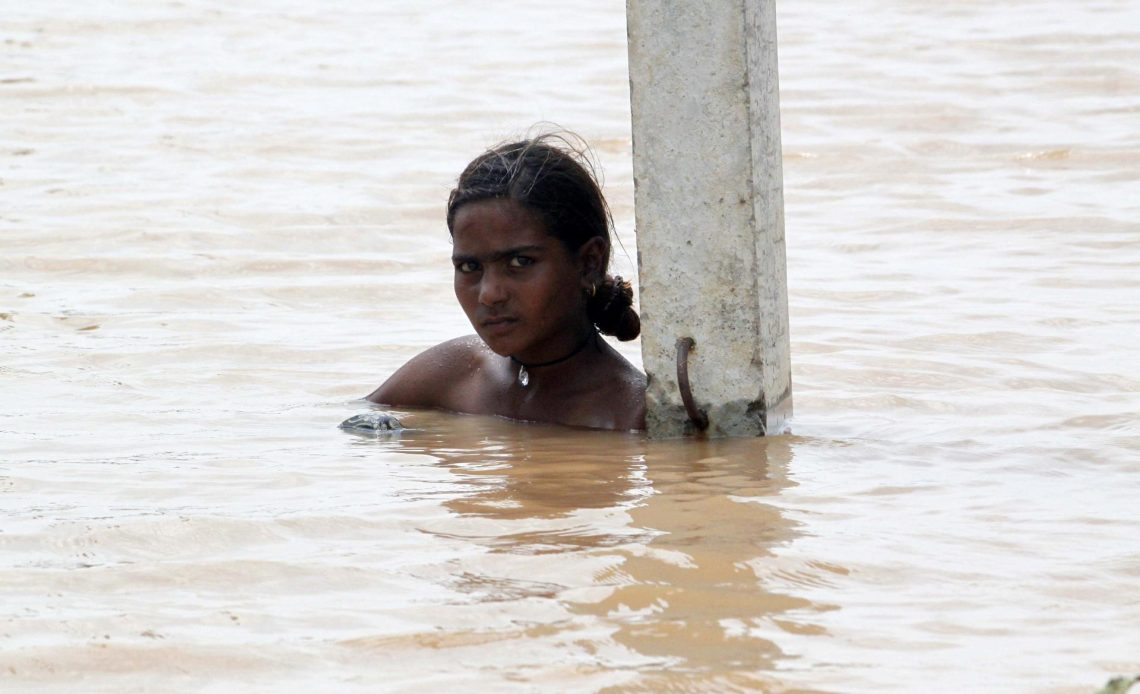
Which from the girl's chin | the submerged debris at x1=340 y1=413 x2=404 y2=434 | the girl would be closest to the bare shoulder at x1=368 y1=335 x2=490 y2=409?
the girl

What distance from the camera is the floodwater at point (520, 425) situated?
122 inches

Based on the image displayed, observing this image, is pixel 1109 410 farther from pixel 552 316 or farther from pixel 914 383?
pixel 552 316

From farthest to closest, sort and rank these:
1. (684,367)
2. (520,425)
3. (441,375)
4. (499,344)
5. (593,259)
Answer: (441,375) → (520,425) → (593,259) → (499,344) → (684,367)

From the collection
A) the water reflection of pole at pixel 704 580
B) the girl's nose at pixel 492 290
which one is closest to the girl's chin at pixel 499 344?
the girl's nose at pixel 492 290

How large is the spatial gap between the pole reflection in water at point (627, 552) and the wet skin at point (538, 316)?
201 millimetres

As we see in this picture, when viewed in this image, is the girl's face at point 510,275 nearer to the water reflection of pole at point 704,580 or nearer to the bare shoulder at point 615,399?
the bare shoulder at point 615,399

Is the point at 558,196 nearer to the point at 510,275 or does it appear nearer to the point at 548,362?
the point at 510,275

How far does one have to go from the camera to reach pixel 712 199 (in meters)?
4.50

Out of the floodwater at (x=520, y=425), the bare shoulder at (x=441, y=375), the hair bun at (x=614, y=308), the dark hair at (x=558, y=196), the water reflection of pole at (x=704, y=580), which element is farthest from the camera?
the bare shoulder at (x=441, y=375)

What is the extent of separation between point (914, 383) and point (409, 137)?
18.8 ft

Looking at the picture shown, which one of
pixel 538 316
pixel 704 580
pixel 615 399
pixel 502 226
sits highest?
pixel 502 226

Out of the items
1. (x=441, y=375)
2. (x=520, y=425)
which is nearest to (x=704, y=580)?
(x=520, y=425)

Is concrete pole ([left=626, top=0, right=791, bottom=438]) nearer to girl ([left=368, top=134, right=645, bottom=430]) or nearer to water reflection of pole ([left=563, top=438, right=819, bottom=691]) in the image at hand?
water reflection of pole ([left=563, top=438, right=819, bottom=691])

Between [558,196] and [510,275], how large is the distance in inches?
11.1
